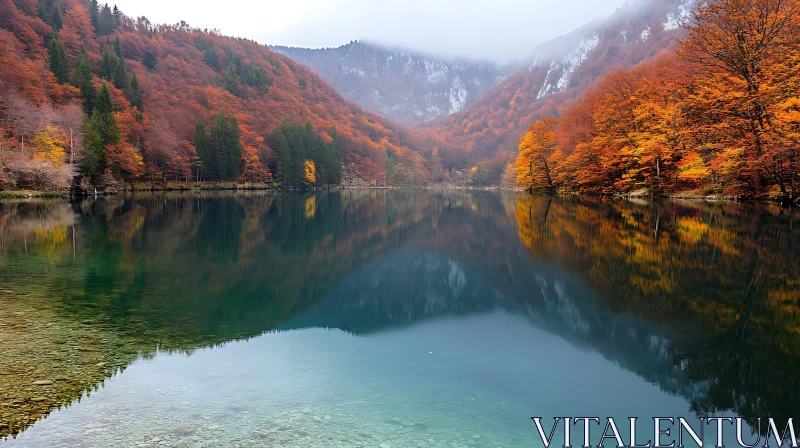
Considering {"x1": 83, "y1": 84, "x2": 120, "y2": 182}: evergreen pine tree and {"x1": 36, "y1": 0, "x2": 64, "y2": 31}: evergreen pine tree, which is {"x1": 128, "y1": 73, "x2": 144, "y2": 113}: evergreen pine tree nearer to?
{"x1": 83, "y1": 84, "x2": 120, "y2": 182}: evergreen pine tree

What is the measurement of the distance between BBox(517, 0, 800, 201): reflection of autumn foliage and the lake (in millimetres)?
14101

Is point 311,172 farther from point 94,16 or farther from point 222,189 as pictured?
point 94,16

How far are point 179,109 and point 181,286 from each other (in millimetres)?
80682

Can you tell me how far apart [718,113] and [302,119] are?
94684 millimetres

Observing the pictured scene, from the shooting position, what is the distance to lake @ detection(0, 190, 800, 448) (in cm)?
451

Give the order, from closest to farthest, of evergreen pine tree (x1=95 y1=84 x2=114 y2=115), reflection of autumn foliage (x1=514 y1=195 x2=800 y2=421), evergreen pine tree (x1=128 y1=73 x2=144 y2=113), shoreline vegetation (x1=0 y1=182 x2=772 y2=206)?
reflection of autumn foliage (x1=514 y1=195 x2=800 y2=421), shoreline vegetation (x1=0 y1=182 x2=772 y2=206), evergreen pine tree (x1=95 y1=84 x2=114 y2=115), evergreen pine tree (x1=128 y1=73 x2=144 y2=113)

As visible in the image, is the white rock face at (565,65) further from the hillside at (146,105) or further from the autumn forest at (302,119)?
the hillside at (146,105)

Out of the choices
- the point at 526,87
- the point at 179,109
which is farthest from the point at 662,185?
the point at 526,87

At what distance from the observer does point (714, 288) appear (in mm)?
9195

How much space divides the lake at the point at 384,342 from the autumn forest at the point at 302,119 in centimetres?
1598

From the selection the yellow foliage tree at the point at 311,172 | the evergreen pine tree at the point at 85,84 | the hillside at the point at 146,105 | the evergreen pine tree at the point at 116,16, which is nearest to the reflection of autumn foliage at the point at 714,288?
the hillside at the point at 146,105

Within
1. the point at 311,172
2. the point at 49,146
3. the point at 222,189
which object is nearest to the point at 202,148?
the point at 222,189

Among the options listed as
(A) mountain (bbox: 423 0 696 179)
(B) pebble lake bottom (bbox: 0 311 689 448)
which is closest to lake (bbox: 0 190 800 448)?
(B) pebble lake bottom (bbox: 0 311 689 448)

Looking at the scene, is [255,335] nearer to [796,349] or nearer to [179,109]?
[796,349]
